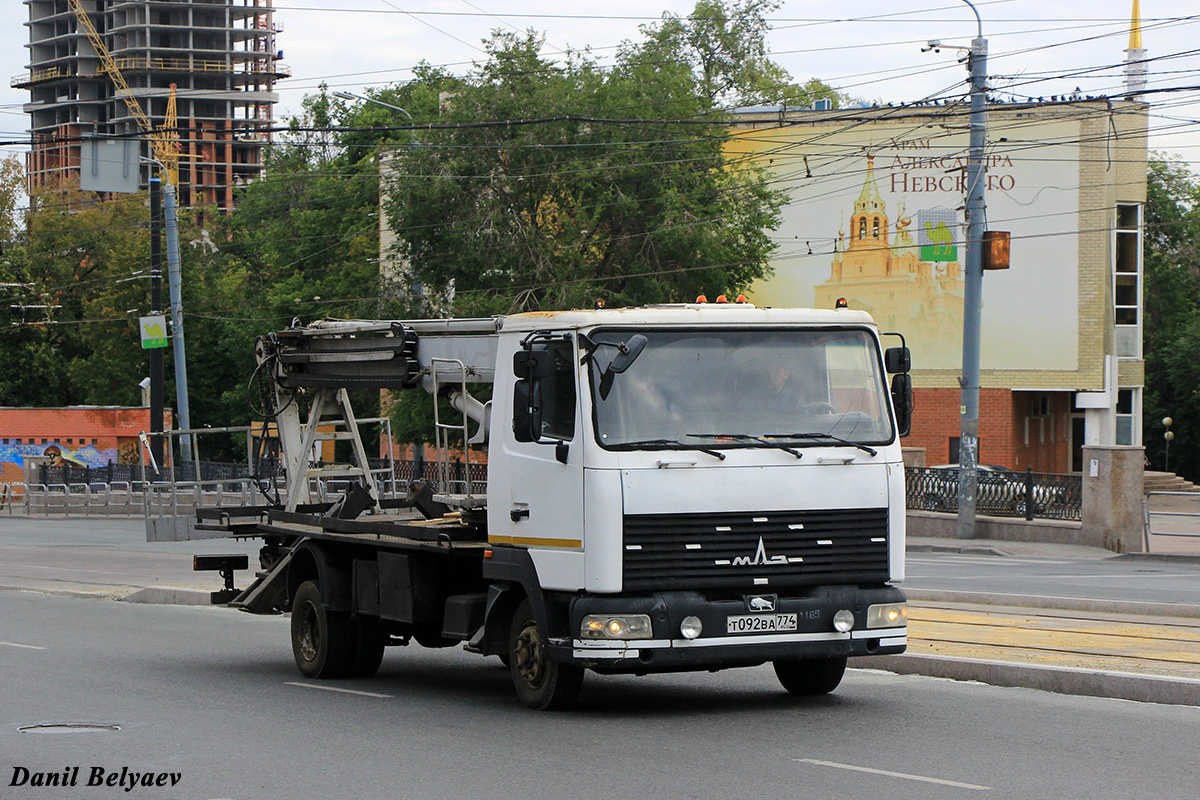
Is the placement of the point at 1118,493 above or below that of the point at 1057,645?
below

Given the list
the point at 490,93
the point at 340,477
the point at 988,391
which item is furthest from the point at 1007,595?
the point at 988,391

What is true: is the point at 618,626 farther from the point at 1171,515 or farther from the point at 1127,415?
the point at 1127,415

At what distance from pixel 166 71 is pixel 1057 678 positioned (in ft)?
570

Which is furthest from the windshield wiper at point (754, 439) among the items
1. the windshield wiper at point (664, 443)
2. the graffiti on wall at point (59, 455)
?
the graffiti on wall at point (59, 455)

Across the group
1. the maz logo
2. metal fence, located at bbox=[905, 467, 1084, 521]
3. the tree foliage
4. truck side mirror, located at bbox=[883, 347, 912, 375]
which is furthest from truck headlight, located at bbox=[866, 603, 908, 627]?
the tree foliage

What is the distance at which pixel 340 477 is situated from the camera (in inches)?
558

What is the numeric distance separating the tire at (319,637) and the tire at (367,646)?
0.04 m

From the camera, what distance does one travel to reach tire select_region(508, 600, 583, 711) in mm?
9977

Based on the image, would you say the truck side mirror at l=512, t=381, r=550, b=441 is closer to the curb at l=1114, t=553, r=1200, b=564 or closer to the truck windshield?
the truck windshield

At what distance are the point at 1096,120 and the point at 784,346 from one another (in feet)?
141

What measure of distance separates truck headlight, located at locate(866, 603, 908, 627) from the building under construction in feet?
543

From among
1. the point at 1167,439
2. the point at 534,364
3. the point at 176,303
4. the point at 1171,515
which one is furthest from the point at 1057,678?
the point at 1167,439

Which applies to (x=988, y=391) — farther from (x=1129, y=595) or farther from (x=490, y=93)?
(x=1129, y=595)

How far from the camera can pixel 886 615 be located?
9.87 metres
